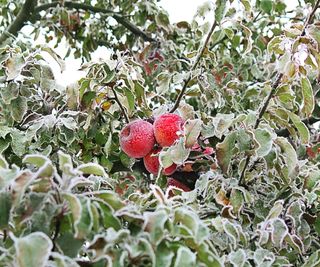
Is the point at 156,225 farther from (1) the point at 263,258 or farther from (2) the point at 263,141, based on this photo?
(2) the point at 263,141

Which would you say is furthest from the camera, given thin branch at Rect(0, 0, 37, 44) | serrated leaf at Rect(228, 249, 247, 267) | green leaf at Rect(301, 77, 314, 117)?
thin branch at Rect(0, 0, 37, 44)

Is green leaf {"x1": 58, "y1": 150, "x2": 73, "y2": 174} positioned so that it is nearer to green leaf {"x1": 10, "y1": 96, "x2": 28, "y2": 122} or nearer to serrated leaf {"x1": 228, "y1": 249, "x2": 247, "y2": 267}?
serrated leaf {"x1": 228, "y1": 249, "x2": 247, "y2": 267}

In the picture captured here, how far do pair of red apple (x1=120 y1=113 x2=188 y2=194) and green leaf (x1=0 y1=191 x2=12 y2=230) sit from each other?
590 millimetres

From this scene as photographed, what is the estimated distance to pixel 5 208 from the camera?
2.12ft

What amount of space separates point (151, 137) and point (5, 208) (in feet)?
2.15

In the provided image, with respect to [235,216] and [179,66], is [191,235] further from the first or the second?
[179,66]

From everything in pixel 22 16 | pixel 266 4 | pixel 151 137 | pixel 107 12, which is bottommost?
pixel 151 137

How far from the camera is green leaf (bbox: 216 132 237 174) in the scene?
1.05 metres

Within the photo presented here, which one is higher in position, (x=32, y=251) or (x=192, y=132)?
(x=192, y=132)

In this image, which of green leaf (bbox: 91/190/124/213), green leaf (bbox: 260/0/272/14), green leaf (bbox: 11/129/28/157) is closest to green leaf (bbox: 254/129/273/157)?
green leaf (bbox: 91/190/124/213)

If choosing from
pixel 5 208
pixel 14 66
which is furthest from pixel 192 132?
pixel 5 208

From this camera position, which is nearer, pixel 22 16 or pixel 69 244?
pixel 69 244

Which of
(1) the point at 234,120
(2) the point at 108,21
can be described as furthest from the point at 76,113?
(2) the point at 108,21

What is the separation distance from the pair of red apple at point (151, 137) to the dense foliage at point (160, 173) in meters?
0.04
